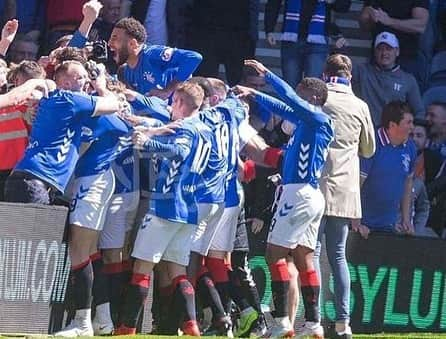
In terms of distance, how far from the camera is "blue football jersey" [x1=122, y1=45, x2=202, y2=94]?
13508mm

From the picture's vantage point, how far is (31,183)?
39.9 feet

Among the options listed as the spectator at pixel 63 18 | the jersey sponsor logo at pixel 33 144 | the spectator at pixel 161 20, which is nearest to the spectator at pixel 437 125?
the spectator at pixel 161 20

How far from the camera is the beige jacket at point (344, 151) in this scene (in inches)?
520

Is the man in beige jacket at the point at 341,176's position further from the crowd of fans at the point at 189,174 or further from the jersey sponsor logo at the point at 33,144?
the jersey sponsor logo at the point at 33,144

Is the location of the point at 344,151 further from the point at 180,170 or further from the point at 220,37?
the point at 220,37

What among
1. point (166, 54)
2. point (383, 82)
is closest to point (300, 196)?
point (166, 54)

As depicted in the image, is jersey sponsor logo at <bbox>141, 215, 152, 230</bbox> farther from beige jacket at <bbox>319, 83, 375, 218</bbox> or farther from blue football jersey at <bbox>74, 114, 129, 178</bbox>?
beige jacket at <bbox>319, 83, 375, 218</bbox>

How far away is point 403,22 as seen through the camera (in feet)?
53.5

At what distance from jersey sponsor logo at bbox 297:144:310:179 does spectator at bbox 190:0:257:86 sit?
2920mm

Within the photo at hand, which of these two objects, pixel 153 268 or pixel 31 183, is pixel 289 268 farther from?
pixel 31 183

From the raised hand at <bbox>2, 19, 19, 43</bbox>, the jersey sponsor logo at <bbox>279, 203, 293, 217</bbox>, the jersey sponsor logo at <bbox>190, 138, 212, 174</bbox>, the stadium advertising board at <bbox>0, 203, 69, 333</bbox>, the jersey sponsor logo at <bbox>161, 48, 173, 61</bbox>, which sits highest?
the raised hand at <bbox>2, 19, 19, 43</bbox>

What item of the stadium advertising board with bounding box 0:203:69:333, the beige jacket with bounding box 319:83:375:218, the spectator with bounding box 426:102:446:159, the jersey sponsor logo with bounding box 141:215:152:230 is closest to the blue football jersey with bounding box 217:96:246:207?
the beige jacket with bounding box 319:83:375:218

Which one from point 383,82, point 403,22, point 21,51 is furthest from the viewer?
point 403,22

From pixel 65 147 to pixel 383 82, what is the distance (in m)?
4.80
